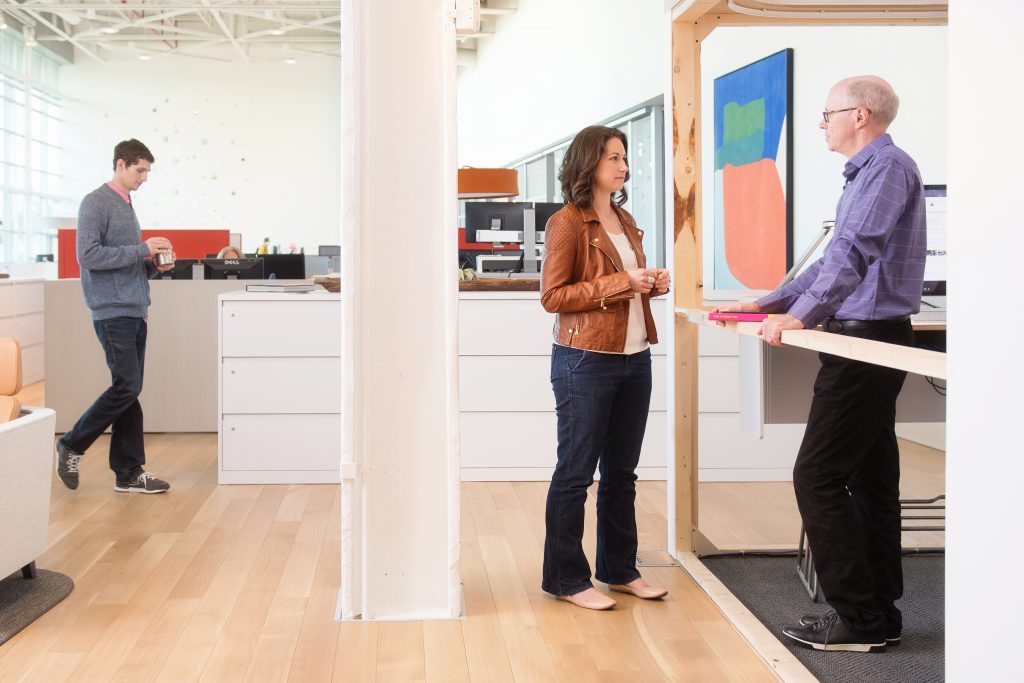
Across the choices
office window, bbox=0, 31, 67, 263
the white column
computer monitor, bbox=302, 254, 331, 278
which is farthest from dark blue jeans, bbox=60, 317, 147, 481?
office window, bbox=0, 31, 67, 263

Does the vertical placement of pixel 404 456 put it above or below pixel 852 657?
above

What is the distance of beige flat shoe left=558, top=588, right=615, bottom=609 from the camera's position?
9.87 ft

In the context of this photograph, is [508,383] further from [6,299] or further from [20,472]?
[6,299]

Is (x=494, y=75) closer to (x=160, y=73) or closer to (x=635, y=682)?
(x=160, y=73)

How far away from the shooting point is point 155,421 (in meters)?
6.09

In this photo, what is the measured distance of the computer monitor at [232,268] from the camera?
639 centimetres

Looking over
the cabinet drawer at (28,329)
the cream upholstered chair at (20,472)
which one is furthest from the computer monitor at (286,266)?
the cream upholstered chair at (20,472)

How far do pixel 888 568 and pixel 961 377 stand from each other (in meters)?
1.34

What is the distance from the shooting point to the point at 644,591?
3125 millimetres

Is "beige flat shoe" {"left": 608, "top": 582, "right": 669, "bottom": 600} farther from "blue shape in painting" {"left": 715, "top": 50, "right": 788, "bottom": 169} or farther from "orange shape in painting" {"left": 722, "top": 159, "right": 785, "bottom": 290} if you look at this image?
"blue shape in painting" {"left": 715, "top": 50, "right": 788, "bottom": 169}

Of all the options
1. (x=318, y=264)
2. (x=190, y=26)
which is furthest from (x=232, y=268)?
(x=190, y=26)

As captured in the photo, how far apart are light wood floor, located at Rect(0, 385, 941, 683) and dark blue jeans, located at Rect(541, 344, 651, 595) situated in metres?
0.12

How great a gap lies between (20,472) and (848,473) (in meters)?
2.31

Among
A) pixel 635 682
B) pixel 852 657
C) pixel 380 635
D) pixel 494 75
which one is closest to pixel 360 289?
pixel 380 635
